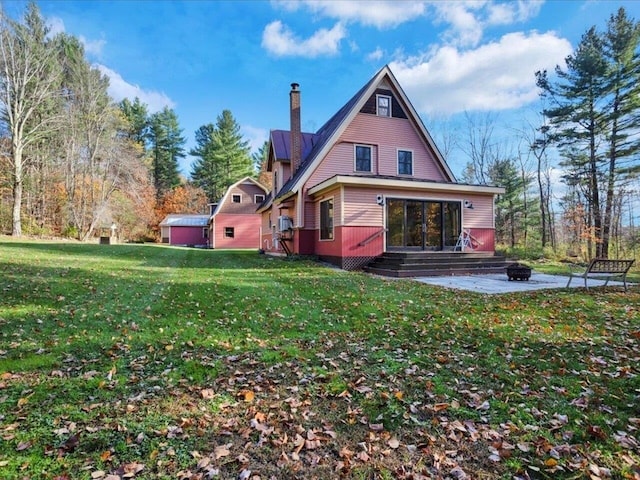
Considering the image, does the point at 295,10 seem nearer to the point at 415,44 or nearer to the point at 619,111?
the point at 415,44

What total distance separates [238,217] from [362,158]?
63.2 feet

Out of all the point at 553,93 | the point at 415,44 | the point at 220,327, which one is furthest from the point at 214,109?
the point at 220,327

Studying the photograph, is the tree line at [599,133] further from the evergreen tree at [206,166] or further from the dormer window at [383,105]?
the evergreen tree at [206,166]

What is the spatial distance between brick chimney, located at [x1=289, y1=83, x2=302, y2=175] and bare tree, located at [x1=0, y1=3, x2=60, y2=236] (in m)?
16.3

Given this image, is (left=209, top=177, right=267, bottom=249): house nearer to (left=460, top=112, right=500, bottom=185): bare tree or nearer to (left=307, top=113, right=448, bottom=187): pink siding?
(left=307, top=113, right=448, bottom=187): pink siding

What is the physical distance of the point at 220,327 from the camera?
4.95 metres

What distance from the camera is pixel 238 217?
107 feet

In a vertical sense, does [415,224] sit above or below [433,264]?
above

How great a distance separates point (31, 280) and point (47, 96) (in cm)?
2217

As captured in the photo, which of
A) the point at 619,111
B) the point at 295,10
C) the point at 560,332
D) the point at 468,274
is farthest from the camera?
the point at 619,111

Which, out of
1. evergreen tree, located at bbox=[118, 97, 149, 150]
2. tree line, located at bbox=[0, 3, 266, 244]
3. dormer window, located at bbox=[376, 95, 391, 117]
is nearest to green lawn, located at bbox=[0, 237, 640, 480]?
dormer window, located at bbox=[376, 95, 391, 117]

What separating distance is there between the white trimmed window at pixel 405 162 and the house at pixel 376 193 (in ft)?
0.15

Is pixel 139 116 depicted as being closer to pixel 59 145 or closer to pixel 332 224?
pixel 59 145

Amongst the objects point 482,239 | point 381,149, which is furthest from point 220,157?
point 482,239
